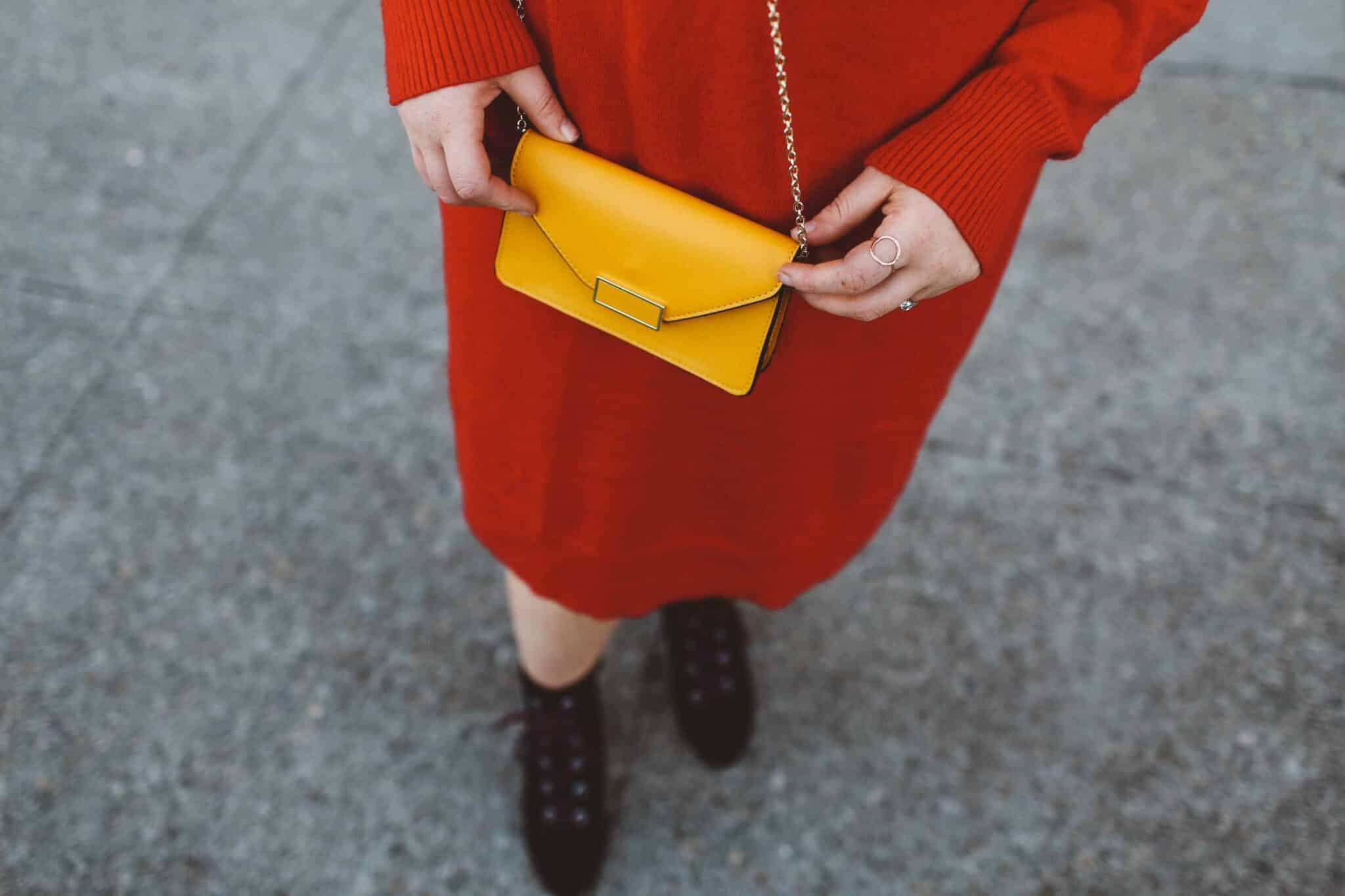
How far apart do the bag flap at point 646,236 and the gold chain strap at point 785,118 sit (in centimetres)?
3

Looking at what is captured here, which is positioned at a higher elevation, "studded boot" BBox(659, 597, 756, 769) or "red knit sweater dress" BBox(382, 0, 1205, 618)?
"red knit sweater dress" BBox(382, 0, 1205, 618)

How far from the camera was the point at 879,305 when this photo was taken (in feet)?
3.27

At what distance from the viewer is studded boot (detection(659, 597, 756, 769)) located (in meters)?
Result: 1.87

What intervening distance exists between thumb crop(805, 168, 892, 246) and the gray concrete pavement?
122cm

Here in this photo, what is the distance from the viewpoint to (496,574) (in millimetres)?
2111

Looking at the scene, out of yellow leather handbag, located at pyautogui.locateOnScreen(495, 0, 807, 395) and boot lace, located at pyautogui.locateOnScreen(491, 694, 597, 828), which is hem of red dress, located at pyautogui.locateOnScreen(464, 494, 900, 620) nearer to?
boot lace, located at pyautogui.locateOnScreen(491, 694, 597, 828)

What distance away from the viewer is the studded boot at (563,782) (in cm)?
173

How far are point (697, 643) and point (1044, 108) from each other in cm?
123

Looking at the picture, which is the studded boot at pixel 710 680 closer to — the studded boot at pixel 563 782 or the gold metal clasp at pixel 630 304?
the studded boot at pixel 563 782

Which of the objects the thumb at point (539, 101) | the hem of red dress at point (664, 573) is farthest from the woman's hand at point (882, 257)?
the hem of red dress at point (664, 573)

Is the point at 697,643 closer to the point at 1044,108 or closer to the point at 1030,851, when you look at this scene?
the point at 1030,851

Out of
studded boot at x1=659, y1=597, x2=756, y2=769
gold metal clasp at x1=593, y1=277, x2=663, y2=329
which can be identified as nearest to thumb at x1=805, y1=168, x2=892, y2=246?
gold metal clasp at x1=593, y1=277, x2=663, y2=329

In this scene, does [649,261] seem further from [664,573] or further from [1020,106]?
[664,573]

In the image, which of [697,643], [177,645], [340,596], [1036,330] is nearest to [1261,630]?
[1036,330]
